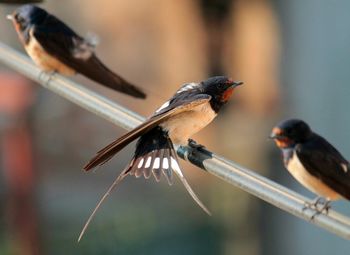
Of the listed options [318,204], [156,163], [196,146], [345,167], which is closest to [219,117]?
[156,163]

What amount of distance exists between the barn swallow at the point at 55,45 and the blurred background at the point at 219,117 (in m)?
2.59

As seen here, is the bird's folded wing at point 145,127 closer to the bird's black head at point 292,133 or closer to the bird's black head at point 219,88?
the bird's black head at point 219,88

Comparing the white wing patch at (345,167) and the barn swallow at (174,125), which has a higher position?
the white wing patch at (345,167)

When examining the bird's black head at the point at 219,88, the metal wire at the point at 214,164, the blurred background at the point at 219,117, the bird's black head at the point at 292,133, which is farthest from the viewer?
the blurred background at the point at 219,117

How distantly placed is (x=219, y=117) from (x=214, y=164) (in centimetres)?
570

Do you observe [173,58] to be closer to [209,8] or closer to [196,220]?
[209,8]

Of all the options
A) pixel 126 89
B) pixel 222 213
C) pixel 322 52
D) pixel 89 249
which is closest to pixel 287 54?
pixel 322 52

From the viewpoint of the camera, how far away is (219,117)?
8180mm

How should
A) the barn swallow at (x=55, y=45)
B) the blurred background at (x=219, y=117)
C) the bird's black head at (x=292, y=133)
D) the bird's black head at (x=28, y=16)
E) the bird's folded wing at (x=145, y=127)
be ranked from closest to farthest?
1. the bird's folded wing at (x=145, y=127)
2. the bird's black head at (x=292, y=133)
3. the barn swallow at (x=55, y=45)
4. the bird's black head at (x=28, y=16)
5. the blurred background at (x=219, y=117)

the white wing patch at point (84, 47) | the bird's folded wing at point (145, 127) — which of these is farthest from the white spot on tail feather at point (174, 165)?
the white wing patch at point (84, 47)

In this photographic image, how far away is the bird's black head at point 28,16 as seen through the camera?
Result: 4.38 meters

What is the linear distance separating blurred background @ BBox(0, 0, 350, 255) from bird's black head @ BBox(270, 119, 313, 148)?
155 inches

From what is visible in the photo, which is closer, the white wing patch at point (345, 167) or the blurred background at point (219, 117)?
the white wing patch at point (345, 167)

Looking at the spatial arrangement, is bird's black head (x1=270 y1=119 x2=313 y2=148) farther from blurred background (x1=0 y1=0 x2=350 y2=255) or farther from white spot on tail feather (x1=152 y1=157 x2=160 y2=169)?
blurred background (x1=0 y1=0 x2=350 y2=255)
